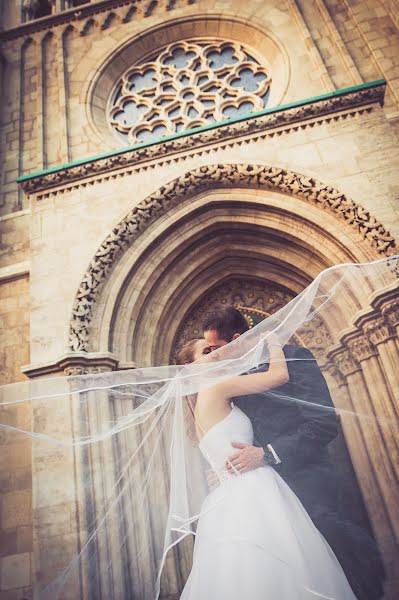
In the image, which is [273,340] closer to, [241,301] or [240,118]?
[241,301]

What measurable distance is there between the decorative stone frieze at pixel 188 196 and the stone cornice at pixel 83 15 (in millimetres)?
4941

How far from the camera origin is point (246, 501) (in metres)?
1.81

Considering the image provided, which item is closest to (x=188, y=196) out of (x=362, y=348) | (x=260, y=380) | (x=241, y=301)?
(x=241, y=301)

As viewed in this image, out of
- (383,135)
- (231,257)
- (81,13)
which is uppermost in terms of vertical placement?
(81,13)

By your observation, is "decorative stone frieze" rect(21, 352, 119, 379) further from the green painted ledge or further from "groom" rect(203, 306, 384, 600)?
"groom" rect(203, 306, 384, 600)

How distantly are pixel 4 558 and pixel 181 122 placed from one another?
6.90 m

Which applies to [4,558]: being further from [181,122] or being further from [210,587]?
[181,122]

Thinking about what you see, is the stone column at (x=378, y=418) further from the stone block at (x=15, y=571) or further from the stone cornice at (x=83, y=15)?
the stone cornice at (x=83, y=15)

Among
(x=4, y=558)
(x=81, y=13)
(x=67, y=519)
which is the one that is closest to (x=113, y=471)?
(x=67, y=519)

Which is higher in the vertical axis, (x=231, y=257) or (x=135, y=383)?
(x=231, y=257)

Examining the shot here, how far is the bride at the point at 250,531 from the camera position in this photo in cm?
160

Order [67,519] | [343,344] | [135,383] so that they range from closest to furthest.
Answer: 1. [135,383]
2. [67,519]
3. [343,344]

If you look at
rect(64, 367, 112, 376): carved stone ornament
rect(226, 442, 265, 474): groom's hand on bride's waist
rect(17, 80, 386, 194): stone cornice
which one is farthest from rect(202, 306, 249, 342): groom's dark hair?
rect(17, 80, 386, 194): stone cornice

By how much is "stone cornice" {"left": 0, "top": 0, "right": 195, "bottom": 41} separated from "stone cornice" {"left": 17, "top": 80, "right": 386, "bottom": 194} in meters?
4.18
